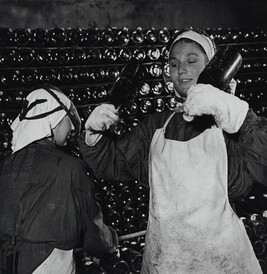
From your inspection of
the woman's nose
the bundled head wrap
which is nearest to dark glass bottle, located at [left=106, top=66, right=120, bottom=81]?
the bundled head wrap

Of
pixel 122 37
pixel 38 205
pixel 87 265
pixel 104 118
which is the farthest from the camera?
pixel 122 37

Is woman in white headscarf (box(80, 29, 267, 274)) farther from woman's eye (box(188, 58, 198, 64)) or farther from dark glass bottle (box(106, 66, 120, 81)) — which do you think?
dark glass bottle (box(106, 66, 120, 81))

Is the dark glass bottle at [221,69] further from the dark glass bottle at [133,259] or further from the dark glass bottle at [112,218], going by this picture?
the dark glass bottle at [112,218]

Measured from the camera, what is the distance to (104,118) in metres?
2.45

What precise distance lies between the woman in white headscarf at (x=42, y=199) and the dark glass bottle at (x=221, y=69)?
1081 mm

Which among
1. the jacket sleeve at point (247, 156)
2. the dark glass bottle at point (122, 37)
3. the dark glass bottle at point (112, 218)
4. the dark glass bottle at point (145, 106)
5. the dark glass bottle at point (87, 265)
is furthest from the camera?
the dark glass bottle at point (145, 106)

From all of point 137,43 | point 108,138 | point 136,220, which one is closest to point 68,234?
point 108,138

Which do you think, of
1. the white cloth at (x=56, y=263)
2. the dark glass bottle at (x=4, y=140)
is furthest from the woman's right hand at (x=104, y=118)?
the dark glass bottle at (x=4, y=140)

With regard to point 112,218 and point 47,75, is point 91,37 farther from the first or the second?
point 112,218

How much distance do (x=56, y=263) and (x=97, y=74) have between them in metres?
2.49

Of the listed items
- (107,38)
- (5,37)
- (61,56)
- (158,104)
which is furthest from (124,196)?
(5,37)

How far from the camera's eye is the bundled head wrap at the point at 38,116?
279 centimetres

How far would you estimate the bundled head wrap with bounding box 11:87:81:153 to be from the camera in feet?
9.14

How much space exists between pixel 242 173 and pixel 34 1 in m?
3.86
